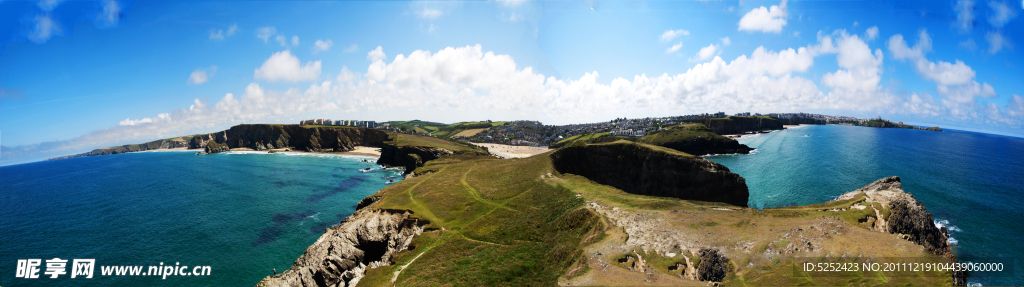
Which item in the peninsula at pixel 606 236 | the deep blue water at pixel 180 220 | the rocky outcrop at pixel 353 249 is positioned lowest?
the deep blue water at pixel 180 220

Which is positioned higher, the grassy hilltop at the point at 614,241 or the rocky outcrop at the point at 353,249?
the grassy hilltop at the point at 614,241

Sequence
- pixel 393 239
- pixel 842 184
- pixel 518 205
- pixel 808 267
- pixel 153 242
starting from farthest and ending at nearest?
1. pixel 842 184
2. pixel 153 242
3. pixel 518 205
4. pixel 393 239
5. pixel 808 267

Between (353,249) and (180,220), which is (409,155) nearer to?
(180,220)

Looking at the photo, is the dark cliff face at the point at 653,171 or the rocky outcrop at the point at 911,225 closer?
the rocky outcrop at the point at 911,225

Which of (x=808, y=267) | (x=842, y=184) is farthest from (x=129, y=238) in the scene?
(x=842, y=184)

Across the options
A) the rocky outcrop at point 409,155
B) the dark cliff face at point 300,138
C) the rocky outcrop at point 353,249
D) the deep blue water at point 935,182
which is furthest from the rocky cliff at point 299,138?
the deep blue water at point 935,182

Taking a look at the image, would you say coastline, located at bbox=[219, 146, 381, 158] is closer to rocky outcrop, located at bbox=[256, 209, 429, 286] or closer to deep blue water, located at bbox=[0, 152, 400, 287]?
deep blue water, located at bbox=[0, 152, 400, 287]

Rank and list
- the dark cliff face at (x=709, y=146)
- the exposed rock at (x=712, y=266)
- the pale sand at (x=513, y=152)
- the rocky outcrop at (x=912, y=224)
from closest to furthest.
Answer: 1. the exposed rock at (x=712, y=266)
2. the rocky outcrop at (x=912, y=224)
3. the dark cliff face at (x=709, y=146)
4. the pale sand at (x=513, y=152)

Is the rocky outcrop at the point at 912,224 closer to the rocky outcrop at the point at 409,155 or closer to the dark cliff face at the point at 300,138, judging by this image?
the rocky outcrop at the point at 409,155

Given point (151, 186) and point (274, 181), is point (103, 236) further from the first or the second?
point (151, 186)
